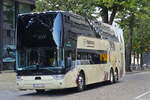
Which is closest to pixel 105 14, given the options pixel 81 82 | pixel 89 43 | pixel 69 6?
pixel 69 6

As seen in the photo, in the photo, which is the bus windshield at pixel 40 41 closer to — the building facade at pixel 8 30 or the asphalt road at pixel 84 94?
the asphalt road at pixel 84 94

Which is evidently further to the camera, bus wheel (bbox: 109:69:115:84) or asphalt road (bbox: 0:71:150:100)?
bus wheel (bbox: 109:69:115:84)

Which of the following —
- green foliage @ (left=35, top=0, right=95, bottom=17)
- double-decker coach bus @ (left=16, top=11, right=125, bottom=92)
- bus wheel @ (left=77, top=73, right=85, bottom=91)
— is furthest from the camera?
green foliage @ (left=35, top=0, right=95, bottom=17)

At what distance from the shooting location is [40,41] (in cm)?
1702

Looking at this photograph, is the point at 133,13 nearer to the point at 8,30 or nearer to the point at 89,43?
the point at 8,30

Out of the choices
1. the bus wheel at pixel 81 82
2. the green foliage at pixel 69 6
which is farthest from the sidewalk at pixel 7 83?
the green foliage at pixel 69 6

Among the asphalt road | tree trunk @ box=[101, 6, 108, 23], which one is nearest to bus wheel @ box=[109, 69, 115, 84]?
the asphalt road

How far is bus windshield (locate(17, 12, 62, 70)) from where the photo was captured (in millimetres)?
16781

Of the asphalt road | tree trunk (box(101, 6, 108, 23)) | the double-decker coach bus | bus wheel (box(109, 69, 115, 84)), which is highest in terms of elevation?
tree trunk (box(101, 6, 108, 23))

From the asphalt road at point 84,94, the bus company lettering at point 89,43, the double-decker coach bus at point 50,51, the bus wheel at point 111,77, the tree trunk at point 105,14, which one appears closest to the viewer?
the asphalt road at point 84,94

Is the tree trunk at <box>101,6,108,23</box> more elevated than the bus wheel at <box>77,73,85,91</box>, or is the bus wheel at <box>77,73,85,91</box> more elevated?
the tree trunk at <box>101,6,108,23</box>

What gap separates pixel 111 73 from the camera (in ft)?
80.7

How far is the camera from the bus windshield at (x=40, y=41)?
55.1ft

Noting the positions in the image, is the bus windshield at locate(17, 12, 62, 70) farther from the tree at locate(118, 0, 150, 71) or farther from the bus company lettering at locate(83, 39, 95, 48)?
the tree at locate(118, 0, 150, 71)
